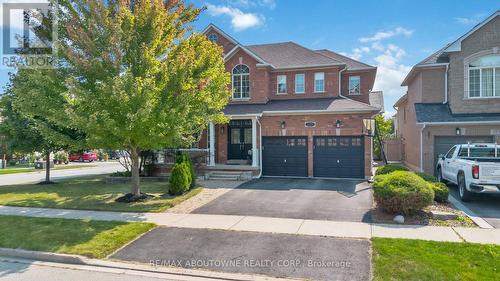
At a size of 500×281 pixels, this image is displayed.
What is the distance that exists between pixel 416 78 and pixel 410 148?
485 cm

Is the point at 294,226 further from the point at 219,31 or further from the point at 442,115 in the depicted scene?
the point at 219,31

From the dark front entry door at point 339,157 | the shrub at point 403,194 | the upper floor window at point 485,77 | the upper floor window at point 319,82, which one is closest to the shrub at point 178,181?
the shrub at point 403,194

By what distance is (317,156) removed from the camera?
→ 1881 centimetres

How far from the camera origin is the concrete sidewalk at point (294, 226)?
7.76 metres

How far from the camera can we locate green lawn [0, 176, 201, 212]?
453 inches

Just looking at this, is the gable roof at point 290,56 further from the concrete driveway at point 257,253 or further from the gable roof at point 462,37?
the concrete driveway at point 257,253

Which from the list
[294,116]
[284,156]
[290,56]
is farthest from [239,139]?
[290,56]

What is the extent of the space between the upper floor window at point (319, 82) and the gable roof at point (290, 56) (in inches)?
26.4

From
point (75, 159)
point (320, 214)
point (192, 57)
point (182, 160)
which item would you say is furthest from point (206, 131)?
point (75, 159)

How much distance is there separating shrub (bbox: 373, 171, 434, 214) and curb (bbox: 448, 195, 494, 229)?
1.27 meters

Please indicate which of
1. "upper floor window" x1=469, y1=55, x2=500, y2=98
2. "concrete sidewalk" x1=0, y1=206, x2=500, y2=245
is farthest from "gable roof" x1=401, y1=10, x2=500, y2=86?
"concrete sidewalk" x1=0, y1=206, x2=500, y2=245

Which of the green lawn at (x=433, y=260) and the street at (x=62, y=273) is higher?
the green lawn at (x=433, y=260)

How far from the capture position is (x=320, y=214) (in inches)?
399

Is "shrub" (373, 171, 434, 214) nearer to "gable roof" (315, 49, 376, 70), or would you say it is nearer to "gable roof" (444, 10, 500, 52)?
"gable roof" (444, 10, 500, 52)
